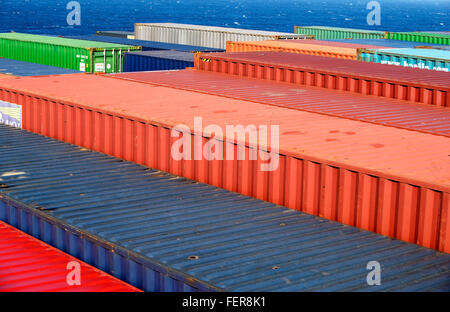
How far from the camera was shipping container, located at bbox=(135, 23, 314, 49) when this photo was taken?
5001 centimetres

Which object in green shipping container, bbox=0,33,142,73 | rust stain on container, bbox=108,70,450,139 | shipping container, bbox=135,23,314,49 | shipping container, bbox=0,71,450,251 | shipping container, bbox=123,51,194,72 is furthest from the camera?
shipping container, bbox=135,23,314,49

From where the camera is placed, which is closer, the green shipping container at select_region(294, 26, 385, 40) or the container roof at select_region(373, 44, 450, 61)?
the container roof at select_region(373, 44, 450, 61)

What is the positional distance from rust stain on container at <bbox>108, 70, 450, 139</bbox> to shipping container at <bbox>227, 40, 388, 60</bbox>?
1068 cm

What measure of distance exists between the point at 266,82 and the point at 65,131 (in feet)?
31.5

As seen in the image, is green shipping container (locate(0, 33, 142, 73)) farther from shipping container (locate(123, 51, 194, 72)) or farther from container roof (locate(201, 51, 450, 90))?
container roof (locate(201, 51, 450, 90))

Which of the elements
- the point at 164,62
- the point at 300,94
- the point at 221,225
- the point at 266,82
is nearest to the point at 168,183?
the point at 221,225

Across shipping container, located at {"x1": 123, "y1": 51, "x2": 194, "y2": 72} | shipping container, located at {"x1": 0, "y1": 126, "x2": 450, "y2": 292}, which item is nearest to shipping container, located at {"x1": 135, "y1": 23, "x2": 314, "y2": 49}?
shipping container, located at {"x1": 123, "y1": 51, "x2": 194, "y2": 72}

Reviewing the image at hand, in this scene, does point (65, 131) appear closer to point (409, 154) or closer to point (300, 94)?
point (300, 94)

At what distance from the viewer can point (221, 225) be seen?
519 inches
